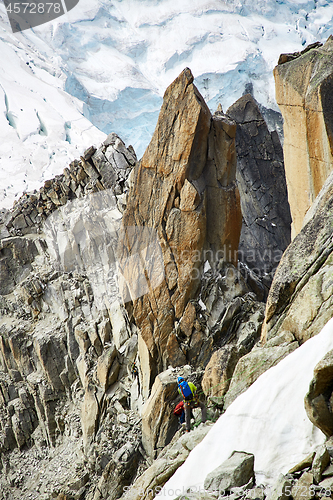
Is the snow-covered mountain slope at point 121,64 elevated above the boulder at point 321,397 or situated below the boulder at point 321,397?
above

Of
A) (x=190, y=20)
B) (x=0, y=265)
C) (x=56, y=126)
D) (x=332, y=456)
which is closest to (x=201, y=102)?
(x=332, y=456)

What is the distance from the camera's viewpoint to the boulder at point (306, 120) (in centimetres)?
1048

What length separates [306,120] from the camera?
11086 millimetres

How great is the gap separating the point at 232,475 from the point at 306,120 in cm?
1011

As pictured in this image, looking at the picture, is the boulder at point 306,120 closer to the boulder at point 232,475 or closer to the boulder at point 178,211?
the boulder at point 178,211

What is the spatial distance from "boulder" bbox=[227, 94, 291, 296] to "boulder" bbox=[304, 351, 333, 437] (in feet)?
68.4

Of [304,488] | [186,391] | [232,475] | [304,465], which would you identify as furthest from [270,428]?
[186,391]

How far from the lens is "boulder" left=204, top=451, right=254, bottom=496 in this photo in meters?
5.26

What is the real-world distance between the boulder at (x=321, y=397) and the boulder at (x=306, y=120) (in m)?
7.68

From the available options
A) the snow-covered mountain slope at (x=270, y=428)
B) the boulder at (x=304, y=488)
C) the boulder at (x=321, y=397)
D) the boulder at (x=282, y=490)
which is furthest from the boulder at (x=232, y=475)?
the boulder at (x=321, y=397)

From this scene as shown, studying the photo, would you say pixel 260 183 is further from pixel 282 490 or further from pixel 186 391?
pixel 282 490

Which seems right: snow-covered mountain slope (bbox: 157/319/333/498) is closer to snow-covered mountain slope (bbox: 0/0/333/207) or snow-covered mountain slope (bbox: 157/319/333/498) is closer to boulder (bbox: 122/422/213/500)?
boulder (bbox: 122/422/213/500)

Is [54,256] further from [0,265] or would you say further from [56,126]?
[56,126]

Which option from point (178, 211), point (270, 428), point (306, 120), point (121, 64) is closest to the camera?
point (270, 428)
